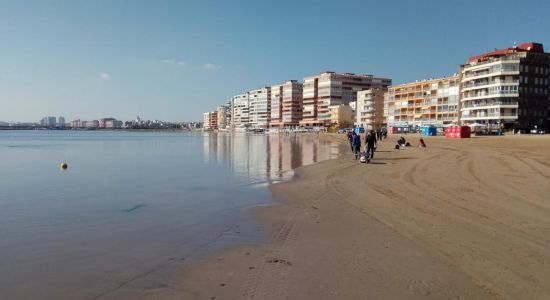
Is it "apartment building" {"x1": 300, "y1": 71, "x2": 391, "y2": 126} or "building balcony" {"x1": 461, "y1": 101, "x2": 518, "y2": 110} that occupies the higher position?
"apartment building" {"x1": 300, "y1": 71, "x2": 391, "y2": 126}

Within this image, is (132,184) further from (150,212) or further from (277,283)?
(277,283)

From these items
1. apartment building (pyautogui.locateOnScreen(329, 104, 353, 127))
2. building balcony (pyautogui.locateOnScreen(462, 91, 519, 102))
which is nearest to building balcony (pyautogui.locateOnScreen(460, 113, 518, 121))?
building balcony (pyautogui.locateOnScreen(462, 91, 519, 102))

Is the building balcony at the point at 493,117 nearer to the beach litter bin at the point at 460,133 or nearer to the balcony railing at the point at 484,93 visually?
the balcony railing at the point at 484,93

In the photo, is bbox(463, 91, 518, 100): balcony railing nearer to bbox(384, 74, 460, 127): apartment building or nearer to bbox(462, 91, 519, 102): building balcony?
bbox(462, 91, 519, 102): building balcony

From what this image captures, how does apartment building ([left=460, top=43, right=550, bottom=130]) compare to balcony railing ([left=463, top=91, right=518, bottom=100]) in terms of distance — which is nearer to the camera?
balcony railing ([left=463, top=91, right=518, bottom=100])

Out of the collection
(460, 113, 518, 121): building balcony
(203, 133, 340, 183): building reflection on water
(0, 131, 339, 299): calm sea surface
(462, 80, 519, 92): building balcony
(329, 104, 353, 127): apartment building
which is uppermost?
(462, 80, 519, 92): building balcony

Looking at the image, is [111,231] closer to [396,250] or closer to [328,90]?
[396,250]

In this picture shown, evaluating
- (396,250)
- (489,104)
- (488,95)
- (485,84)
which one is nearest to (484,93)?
(488,95)

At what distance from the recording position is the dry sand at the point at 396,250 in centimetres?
554

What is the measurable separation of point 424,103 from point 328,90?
2355 inches

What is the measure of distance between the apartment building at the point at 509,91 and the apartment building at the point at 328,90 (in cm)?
7680

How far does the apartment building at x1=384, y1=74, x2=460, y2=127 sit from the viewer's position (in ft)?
349

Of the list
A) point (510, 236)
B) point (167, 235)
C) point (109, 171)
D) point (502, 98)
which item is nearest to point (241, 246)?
point (167, 235)

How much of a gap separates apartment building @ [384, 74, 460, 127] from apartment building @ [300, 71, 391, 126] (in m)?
38.6
